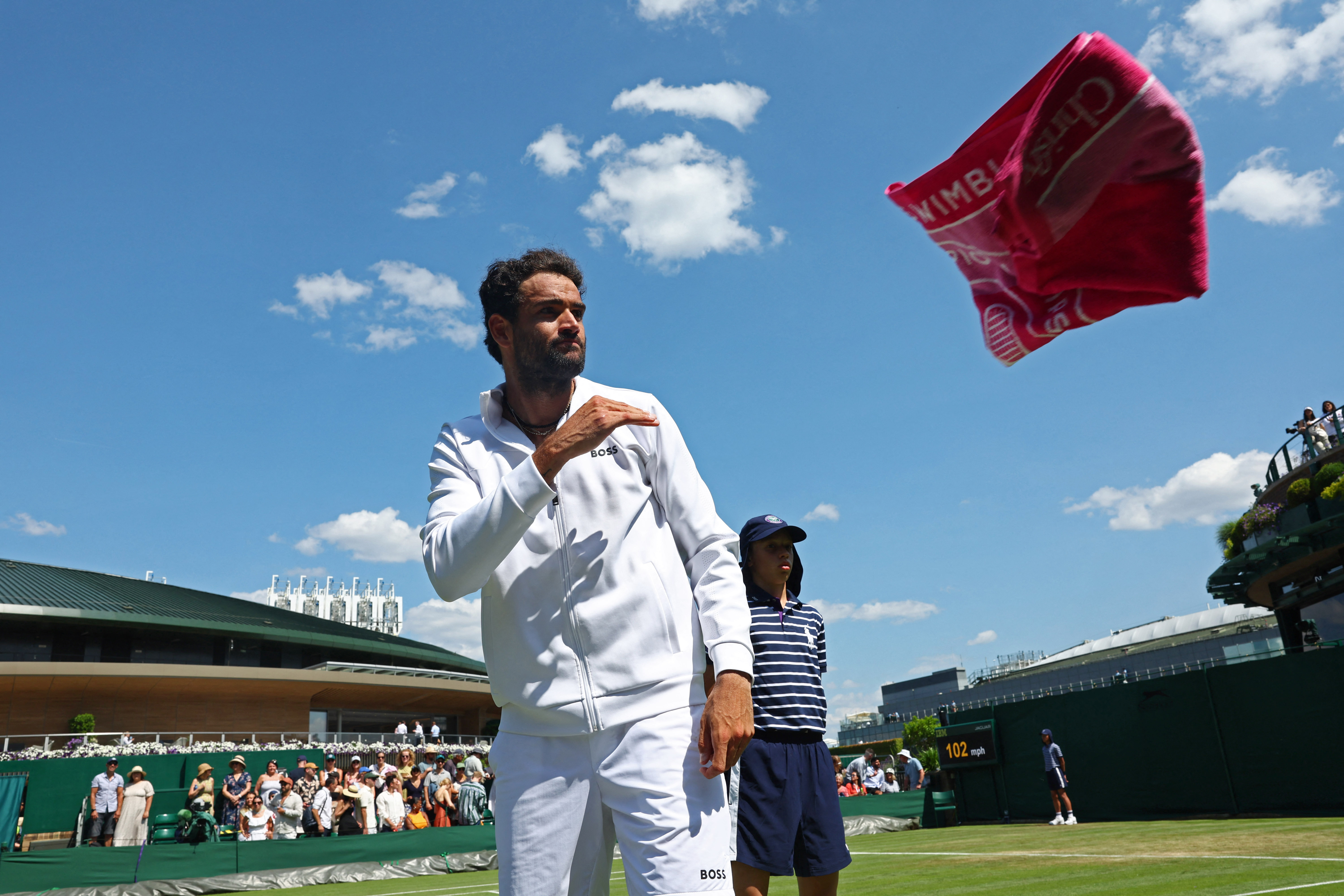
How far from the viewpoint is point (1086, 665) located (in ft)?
230

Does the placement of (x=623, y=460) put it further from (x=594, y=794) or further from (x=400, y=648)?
(x=400, y=648)

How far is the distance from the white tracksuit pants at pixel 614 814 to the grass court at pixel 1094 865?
396 centimetres

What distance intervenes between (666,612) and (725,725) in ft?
0.99

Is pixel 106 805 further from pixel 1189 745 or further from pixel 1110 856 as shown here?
pixel 1189 745

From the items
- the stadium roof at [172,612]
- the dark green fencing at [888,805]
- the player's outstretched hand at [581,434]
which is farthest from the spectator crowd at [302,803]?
the stadium roof at [172,612]

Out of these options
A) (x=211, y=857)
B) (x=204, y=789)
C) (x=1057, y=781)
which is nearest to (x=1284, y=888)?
(x=1057, y=781)

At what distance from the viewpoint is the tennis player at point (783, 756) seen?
13.0 feet

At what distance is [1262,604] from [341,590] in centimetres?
7613

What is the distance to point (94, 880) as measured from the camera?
435 inches

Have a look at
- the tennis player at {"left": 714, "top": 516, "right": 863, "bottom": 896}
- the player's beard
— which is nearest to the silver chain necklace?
the player's beard

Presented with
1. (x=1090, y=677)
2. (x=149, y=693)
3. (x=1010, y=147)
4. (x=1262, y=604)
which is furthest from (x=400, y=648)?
(x=1010, y=147)

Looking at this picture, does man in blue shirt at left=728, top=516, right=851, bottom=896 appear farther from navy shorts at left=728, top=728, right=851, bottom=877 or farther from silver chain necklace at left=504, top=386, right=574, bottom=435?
silver chain necklace at left=504, top=386, right=574, bottom=435

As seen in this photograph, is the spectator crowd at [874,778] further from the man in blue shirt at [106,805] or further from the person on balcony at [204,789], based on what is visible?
the man in blue shirt at [106,805]

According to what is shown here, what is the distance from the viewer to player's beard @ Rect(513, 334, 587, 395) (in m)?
2.44
